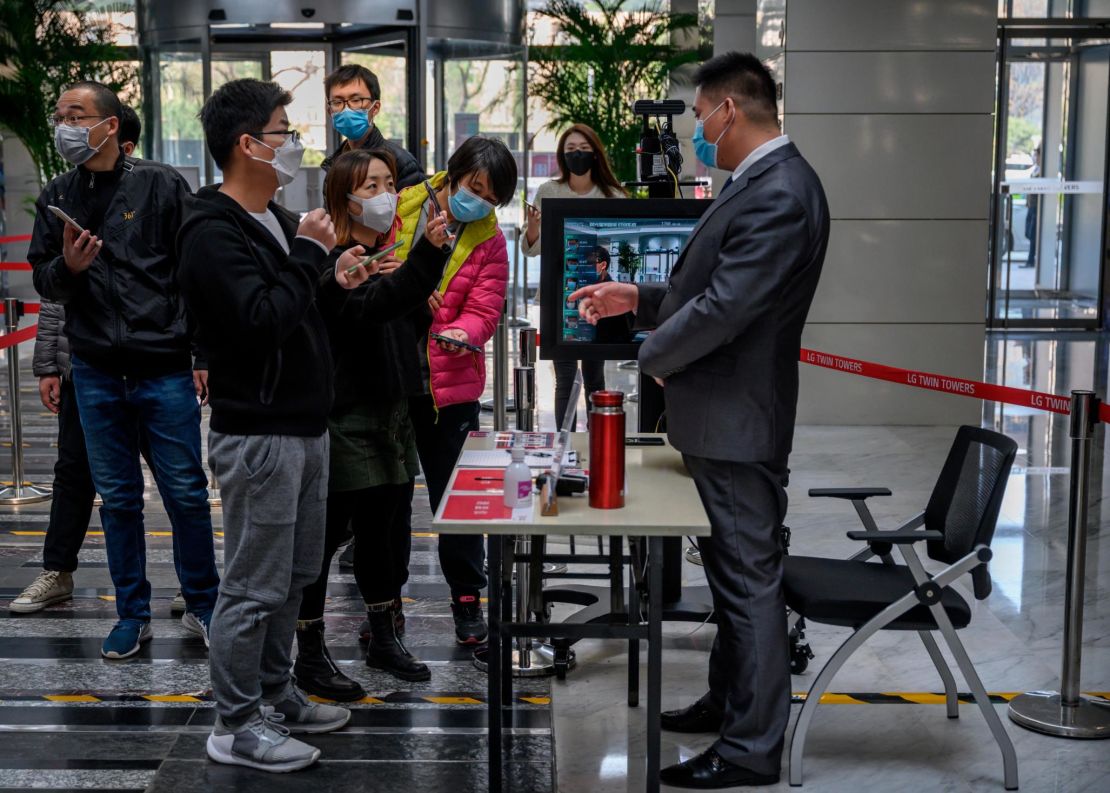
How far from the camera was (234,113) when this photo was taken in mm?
3035

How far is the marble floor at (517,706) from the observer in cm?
331

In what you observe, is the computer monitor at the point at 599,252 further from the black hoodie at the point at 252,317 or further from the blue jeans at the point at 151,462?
the blue jeans at the point at 151,462

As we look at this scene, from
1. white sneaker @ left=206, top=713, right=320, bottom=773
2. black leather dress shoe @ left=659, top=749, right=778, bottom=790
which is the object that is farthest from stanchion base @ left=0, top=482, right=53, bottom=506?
black leather dress shoe @ left=659, top=749, right=778, bottom=790

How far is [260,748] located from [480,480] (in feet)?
2.81

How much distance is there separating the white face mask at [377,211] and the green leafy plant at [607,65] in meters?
8.32

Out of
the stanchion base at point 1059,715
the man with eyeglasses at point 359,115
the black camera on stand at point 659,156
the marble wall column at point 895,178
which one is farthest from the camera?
the marble wall column at point 895,178

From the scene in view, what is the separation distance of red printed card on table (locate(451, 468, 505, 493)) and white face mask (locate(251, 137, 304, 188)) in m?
0.82

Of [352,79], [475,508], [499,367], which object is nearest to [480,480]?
[475,508]

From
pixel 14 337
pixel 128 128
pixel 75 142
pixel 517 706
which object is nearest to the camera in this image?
pixel 517 706

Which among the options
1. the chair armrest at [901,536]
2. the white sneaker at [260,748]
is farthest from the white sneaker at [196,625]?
the chair armrest at [901,536]

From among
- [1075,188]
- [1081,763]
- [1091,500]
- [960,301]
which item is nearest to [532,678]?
[1081,763]

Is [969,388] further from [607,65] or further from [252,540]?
[607,65]

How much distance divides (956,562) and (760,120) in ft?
4.02

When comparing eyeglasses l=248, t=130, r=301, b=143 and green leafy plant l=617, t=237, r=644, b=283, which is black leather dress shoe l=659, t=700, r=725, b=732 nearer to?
green leafy plant l=617, t=237, r=644, b=283
